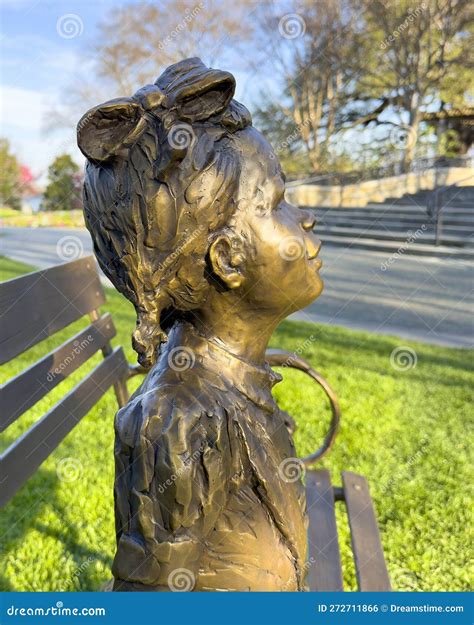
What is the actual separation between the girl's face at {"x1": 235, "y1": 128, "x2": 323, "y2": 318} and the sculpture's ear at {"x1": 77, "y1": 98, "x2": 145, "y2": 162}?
10.0 inches

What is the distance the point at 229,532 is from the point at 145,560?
0.86 ft

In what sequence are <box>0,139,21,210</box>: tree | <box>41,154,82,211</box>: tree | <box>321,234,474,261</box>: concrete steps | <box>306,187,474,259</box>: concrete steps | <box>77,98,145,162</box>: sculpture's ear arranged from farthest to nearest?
1. <box>0,139,21,210</box>: tree
2. <box>41,154,82,211</box>: tree
3. <box>306,187,474,259</box>: concrete steps
4. <box>321,234,474,261</box>: concrete steps
5. <box>77,98,145,162</box>: sculpture's ear

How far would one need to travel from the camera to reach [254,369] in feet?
4.86

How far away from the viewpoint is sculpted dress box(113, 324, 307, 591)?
1182 mm

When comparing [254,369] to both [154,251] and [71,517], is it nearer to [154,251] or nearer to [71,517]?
[154,251]

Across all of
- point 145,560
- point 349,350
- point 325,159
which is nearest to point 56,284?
point 145,560

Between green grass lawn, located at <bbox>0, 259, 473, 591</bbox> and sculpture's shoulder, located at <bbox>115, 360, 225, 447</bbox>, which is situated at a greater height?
sculpture's shoulder, located at <bbox>115, 360, 225, 447</bbox>

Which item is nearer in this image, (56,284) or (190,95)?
(190,95)
